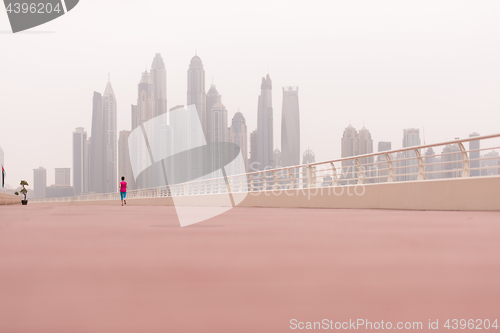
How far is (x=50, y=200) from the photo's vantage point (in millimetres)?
103375

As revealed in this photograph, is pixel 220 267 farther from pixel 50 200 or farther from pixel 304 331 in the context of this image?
pixel 50 200

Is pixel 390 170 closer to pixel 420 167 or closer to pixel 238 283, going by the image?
pixel 420 167

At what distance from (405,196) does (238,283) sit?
1120 centimetres

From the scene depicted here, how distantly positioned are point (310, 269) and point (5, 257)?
2.39m

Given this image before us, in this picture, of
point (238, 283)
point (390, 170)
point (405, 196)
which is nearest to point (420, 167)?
point (405, 196)

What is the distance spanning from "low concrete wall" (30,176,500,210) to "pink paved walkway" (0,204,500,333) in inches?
261

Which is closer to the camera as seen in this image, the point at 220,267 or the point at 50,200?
the point at 220,267

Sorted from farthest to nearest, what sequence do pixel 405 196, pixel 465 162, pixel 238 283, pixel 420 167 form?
1. pixel 405 196
2. pixel 420 167
3. pixel 465 162
4. pixel 238 283

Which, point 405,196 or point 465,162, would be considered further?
point 405,196

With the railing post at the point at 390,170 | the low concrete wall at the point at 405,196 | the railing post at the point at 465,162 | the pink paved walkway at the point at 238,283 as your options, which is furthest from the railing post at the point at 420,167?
the pink paved walkway at the point at 238,283

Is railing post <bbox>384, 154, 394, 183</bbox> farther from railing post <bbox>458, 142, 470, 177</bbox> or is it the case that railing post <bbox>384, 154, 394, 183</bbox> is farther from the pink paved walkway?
the pink paved walkway

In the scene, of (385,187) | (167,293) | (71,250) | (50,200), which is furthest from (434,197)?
(50,200)

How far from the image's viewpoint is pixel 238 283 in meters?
3.06

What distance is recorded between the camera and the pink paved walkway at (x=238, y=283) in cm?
221
